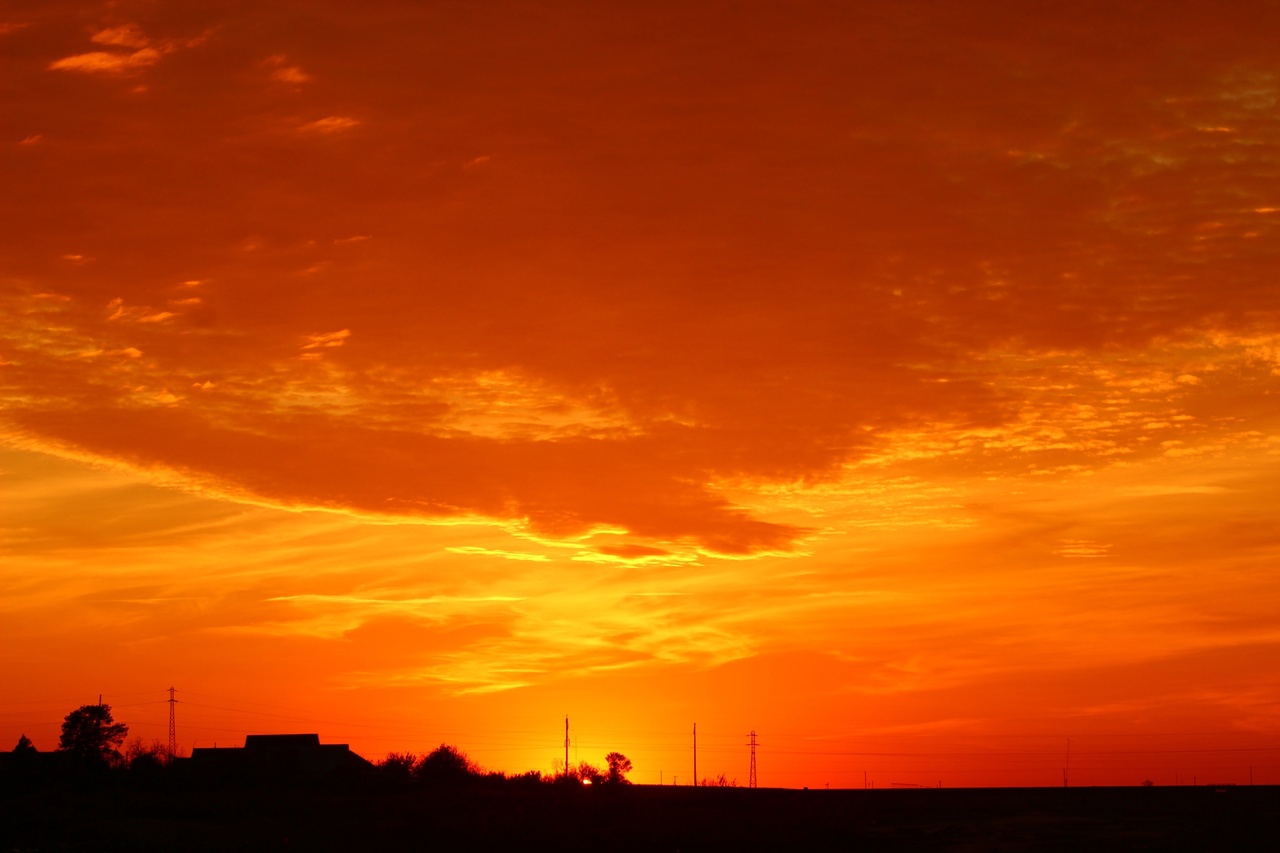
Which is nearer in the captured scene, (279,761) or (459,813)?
(459,813)

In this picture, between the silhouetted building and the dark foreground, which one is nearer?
the dark foreground

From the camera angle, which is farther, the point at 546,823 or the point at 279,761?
the point at 279,761

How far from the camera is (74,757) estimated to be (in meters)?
100

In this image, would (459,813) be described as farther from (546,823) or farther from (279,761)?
(279,761)

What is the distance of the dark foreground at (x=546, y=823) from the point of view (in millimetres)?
61469

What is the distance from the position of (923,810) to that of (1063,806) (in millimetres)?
10804

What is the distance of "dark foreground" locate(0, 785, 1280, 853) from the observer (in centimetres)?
6147

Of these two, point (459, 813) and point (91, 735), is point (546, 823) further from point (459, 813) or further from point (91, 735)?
point (91, 735)

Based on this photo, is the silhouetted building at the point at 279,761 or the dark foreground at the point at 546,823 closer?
the dark foreground at the point at 546,823

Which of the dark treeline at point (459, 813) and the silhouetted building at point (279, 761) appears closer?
the dark treeline at point (459, 813)

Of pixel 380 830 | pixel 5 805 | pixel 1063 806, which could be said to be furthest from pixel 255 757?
pixel 1063 806

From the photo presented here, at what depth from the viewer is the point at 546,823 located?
66.5 meters

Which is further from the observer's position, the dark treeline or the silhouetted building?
the silhouetted building

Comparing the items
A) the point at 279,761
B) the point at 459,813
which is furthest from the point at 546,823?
the point at 279,761
